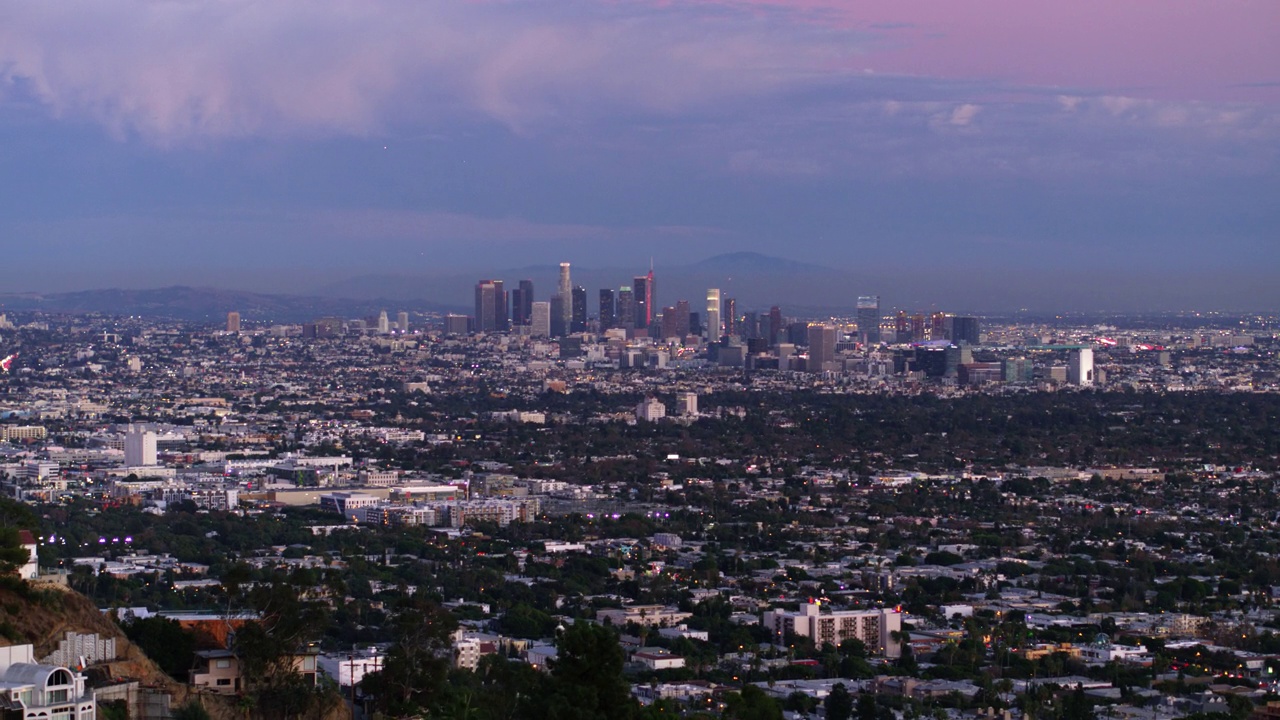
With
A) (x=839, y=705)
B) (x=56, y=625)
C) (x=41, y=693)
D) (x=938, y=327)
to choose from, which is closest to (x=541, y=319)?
(x=938, y=327)

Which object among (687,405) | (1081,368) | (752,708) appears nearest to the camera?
(752,708)

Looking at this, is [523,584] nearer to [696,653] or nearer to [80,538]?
[696,653]

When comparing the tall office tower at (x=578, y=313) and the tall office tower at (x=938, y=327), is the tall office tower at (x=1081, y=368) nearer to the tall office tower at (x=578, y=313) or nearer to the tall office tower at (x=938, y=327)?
the tall office tower at (x=938, y=327)

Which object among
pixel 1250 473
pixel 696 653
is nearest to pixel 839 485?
pixel 1250 473

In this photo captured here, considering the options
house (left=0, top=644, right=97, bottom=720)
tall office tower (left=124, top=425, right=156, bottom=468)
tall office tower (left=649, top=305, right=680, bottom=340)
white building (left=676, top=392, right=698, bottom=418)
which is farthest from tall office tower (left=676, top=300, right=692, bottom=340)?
house (left=0, top=644, right=97, bottom=720)

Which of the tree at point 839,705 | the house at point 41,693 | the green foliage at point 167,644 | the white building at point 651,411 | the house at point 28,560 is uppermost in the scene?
the house at point 28,560

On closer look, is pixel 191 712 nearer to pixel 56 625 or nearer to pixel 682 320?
→ pixel 56 625

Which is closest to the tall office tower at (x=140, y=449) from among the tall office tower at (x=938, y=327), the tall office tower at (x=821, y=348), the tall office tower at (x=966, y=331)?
the tall office tower at (x=821, y=348)
